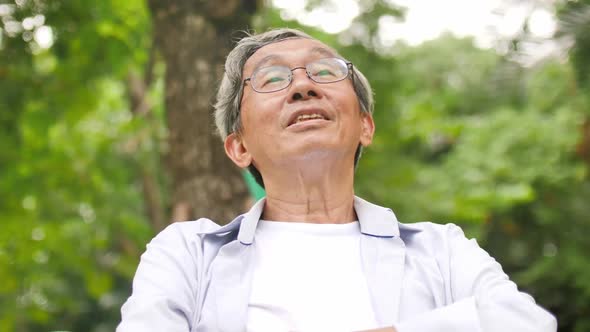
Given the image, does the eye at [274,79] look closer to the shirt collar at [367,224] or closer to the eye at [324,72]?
the eye at [324,72]

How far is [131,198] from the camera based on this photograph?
841cm

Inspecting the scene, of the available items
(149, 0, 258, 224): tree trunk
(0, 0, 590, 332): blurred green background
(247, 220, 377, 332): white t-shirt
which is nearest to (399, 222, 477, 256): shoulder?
(247, 220, 377, 332): white t-shirt

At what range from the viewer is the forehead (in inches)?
89.6

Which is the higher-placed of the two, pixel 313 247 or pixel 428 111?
pixel 428 111

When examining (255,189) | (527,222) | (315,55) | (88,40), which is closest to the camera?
(315,55)

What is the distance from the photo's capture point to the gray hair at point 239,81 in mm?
2412

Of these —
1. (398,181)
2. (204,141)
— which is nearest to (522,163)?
(398,181)

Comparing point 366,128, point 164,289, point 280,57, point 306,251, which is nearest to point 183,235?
point 164,289

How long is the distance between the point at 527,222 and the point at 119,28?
7.04 m

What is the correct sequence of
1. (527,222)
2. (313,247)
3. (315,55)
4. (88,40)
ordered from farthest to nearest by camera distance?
1. (527,222)
2. (88,40)
3. (315,55)
4. (313,247)

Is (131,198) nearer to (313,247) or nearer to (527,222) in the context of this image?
(527,222)

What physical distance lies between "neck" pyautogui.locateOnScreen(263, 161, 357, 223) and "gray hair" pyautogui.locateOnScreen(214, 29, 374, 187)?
298mm

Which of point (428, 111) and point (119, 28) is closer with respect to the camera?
point (119, 28)

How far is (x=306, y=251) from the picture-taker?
2082mm
